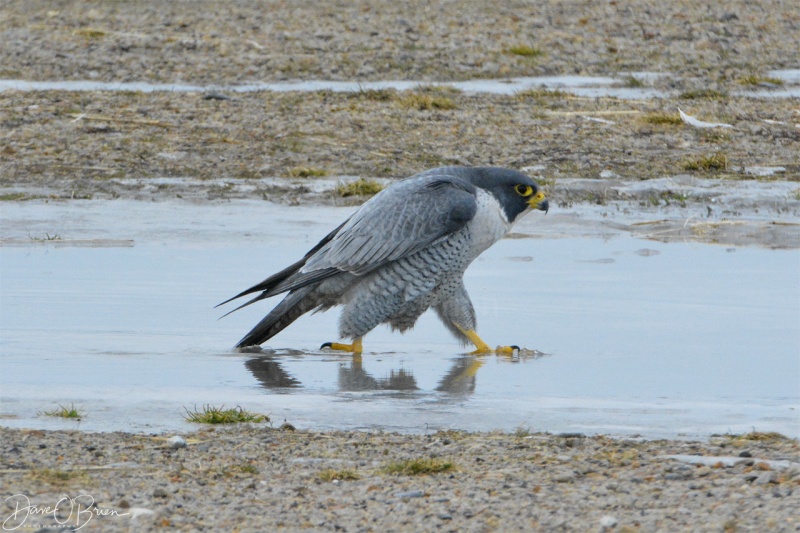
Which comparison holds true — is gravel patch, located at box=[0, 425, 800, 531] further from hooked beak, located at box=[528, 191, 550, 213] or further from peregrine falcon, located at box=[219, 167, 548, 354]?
hooked beak, located at box=[528, 191, 550, 213]

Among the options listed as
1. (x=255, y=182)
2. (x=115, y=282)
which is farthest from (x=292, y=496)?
(x=255, y=182)

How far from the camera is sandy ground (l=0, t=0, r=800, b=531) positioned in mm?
4586

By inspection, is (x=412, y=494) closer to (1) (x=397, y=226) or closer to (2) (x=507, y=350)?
(2) (x=507, y=350)

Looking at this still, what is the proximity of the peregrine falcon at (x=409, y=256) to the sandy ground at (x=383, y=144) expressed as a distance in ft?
7.06

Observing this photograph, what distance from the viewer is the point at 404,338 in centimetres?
840

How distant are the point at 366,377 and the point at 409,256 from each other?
88 cm

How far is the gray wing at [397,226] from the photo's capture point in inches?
301

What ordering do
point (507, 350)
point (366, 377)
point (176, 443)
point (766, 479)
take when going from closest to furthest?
1. point (766, 479)
2. point (176, 443)
3. point (366, 377)
4. point (507, 350)

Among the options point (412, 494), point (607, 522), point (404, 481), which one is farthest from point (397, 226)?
point (607, 522)

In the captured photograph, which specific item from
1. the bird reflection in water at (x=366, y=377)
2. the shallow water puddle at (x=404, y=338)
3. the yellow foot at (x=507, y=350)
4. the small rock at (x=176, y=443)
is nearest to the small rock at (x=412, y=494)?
the small rock at (x=176, y=443)

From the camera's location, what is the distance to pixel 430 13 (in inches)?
880

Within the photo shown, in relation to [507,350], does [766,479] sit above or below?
below

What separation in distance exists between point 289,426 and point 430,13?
1726 cm

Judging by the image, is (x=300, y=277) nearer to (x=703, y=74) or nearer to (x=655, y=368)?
(x=655, y=368)
